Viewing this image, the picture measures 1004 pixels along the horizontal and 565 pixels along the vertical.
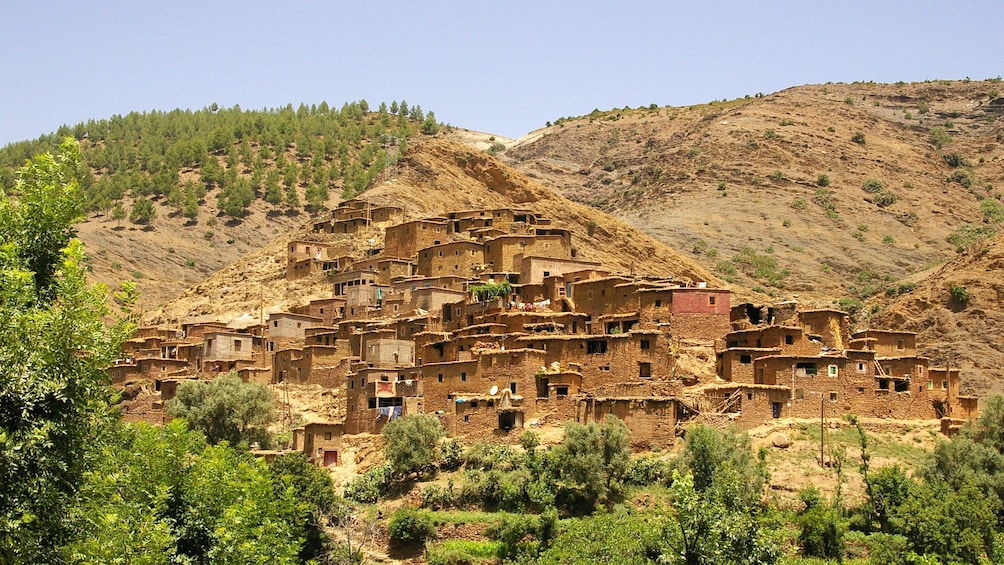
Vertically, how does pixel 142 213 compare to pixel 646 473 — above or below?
above

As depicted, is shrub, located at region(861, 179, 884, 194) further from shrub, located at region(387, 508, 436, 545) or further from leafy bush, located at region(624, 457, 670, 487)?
shrub, located at region(387, 508, 436, 545)

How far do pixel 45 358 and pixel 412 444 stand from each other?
25126 mm

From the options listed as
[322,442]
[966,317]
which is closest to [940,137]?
[966,317]

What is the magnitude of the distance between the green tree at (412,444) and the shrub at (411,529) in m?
2.58

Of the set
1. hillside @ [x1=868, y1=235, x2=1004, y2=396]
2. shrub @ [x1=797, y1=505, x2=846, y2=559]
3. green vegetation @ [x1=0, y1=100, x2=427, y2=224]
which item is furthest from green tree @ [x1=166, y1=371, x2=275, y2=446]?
green vegetation @ [x1=0, y1=100, x2=427, y2=224]

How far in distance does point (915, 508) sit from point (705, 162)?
71909mm

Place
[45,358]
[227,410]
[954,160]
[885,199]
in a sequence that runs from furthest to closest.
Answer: [954,160]
[885,199]
[227,410]
[45,358]

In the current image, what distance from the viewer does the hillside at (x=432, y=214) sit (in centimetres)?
Answer: 5734

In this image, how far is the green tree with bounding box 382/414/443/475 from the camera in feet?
121

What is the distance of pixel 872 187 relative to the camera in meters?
100

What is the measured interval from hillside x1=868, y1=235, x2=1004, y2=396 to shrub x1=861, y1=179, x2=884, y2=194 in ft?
131

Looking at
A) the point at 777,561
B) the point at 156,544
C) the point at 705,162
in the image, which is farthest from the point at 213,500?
the point at 705,162

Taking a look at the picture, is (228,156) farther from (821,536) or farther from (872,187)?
(821,536)

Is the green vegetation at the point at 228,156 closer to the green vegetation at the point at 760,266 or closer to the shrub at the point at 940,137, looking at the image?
the green vegetation at the point at 760,266
